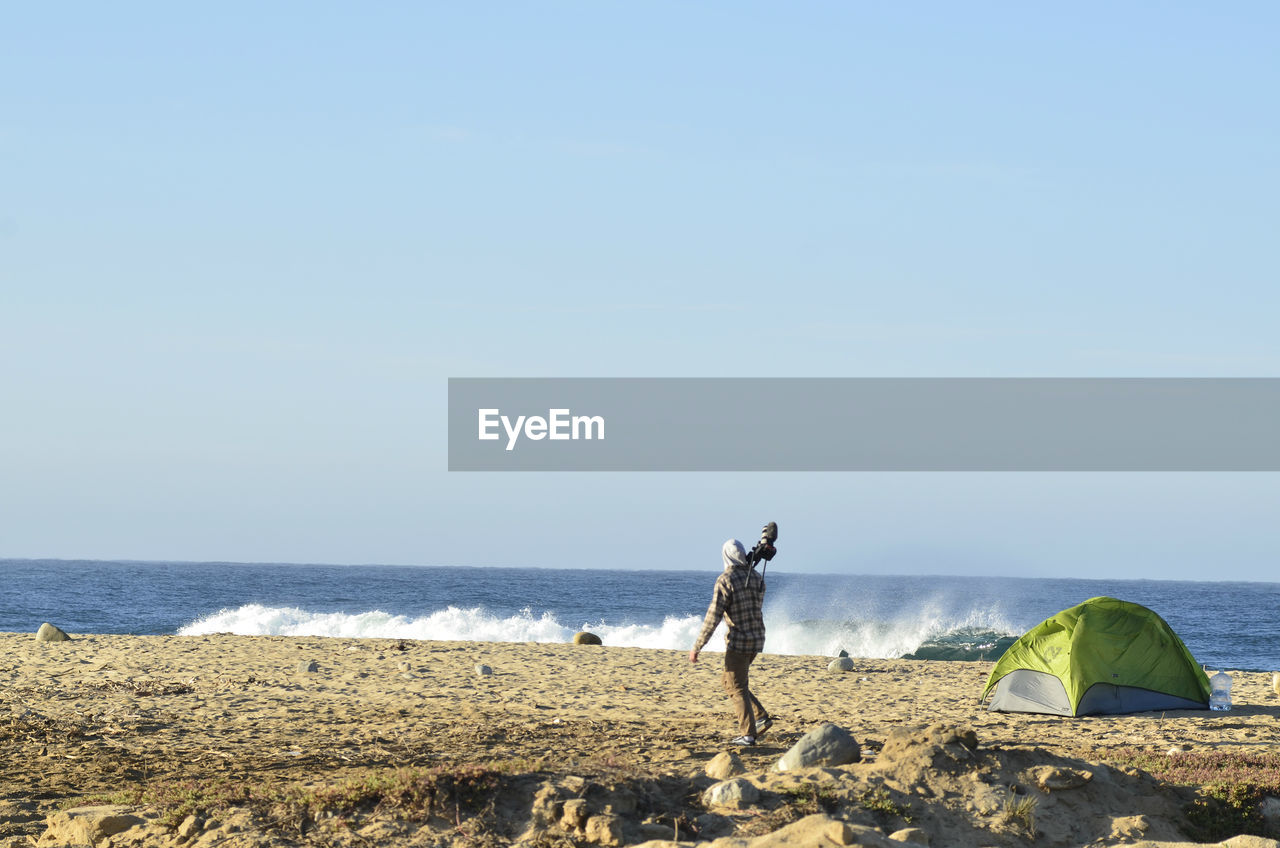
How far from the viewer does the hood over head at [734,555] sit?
11.5m

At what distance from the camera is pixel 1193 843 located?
877cm

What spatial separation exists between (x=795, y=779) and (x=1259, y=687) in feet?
41.1

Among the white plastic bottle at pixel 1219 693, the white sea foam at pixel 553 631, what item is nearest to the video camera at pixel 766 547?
the white plastic bottle at pixel 1219 693

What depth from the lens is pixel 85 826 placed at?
8680 millimetres

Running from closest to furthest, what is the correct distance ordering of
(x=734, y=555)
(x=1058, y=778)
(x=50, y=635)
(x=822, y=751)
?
(x=1058, y=778)
(x=822, y=751)
(x=734, y=555)
(x=50, y=635)

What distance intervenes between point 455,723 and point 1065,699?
7.70 metres

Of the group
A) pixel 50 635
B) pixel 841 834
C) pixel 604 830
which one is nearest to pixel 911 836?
pixel 841 834

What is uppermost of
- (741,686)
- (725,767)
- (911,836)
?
(741,686)

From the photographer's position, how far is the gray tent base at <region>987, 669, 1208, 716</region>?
49.1ft

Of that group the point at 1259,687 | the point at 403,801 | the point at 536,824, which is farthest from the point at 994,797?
the point at 1259,687

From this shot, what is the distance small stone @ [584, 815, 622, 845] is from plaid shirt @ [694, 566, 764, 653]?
136 inches

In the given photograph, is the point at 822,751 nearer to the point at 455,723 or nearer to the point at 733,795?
the point at 733,795

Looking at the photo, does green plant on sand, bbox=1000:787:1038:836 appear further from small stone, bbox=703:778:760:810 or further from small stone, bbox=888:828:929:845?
small stone, bbox=703:778:760:810

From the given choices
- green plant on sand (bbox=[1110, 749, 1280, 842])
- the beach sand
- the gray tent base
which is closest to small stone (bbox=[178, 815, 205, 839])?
the beach sand
